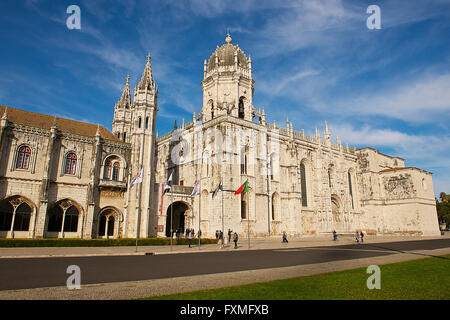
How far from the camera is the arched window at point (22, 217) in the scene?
100ft

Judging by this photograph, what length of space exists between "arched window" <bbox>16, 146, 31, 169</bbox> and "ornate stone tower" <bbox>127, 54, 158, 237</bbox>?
11.0m

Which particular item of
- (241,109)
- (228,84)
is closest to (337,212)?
(241,109)

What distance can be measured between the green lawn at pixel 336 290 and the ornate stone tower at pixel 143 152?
26.0 m

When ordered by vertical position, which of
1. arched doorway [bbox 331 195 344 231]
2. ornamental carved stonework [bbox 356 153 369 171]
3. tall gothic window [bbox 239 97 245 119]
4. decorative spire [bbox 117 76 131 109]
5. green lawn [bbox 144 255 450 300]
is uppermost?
decorative spire [bbox 117 76 131 109]

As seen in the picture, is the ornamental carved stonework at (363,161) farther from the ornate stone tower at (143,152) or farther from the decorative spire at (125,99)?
the decorative spire at (125,99)

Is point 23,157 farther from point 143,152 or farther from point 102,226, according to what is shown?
point 143,152

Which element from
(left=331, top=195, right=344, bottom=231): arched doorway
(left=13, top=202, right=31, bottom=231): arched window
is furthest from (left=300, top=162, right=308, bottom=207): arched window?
(left=13, top=202, right=31, bottom=231): arched window

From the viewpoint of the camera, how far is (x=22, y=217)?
1219 inches

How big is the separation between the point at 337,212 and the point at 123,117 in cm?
4260

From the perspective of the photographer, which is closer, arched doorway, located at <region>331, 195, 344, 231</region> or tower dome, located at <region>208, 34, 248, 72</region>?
tower dome, located at <region>208, 34, 248, 72</region>

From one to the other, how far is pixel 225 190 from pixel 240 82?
17383 mm

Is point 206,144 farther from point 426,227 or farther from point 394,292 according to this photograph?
point 426,227

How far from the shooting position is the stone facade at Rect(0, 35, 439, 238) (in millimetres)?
32344

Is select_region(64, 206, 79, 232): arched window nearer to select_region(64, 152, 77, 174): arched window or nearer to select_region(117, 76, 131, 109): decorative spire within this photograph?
select_region(64, 152, 77, 174): arched window
